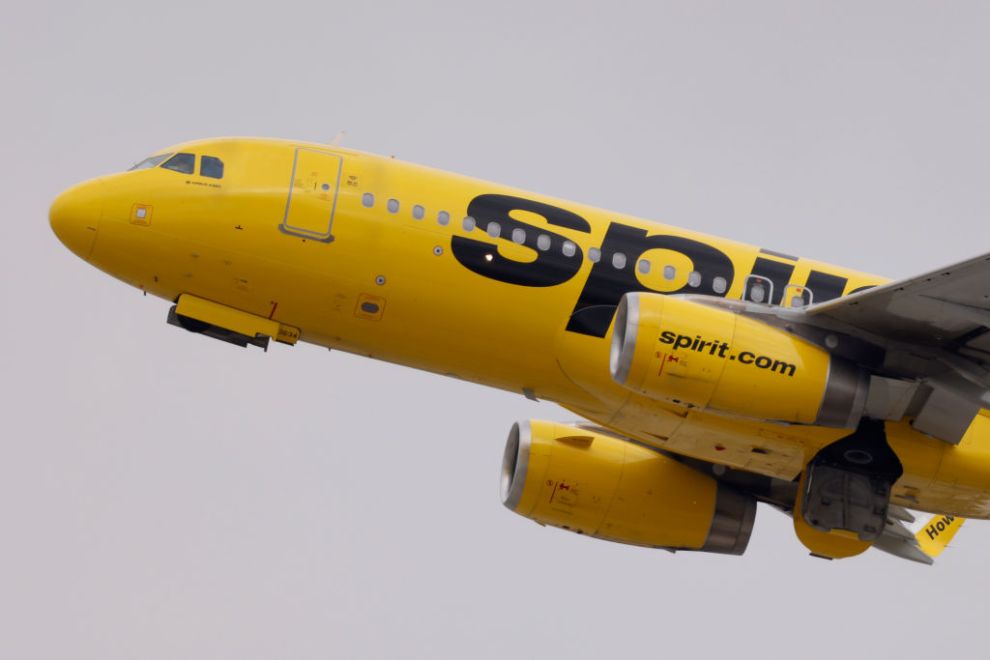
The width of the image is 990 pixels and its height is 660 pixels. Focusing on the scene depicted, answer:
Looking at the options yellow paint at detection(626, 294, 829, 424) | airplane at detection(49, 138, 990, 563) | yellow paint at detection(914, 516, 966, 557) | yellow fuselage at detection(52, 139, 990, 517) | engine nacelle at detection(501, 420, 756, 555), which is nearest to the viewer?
yellow paint at detection(626, 294, 829, 424)

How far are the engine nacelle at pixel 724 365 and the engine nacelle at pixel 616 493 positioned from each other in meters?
6.96

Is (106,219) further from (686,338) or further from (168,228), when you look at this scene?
(686,338)

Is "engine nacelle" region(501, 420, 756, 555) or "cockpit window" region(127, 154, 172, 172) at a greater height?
"cockpit window" region(127, 154, 172, 172)

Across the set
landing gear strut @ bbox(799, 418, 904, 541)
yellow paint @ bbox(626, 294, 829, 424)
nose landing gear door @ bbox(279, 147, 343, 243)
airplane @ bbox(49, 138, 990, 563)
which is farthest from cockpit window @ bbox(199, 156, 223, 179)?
landing gear strut @ bbox(799, 418, 904, 541)

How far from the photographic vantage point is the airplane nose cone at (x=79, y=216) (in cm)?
3209

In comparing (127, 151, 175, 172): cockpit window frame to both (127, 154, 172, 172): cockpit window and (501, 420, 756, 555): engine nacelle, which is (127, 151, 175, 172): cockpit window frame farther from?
(501, 420, 756, 555): engine nacelle

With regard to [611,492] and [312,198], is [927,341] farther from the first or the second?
[312,198]

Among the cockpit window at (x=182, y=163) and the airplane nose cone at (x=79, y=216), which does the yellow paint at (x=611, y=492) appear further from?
the airplane nose cone at (x=79, y=216)

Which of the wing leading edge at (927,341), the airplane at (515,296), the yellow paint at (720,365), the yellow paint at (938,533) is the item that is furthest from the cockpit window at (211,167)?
the yellow paint at (938,533)

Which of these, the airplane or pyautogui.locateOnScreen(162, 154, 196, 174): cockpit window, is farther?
pyautogui.locateOnScreen(162, 154, 196, 174): cockpit window

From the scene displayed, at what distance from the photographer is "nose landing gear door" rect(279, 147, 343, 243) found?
105 ft

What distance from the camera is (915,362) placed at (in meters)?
31.2

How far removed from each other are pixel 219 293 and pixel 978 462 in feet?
47.4

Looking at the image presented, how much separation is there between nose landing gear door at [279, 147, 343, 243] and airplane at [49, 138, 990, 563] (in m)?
0.03
